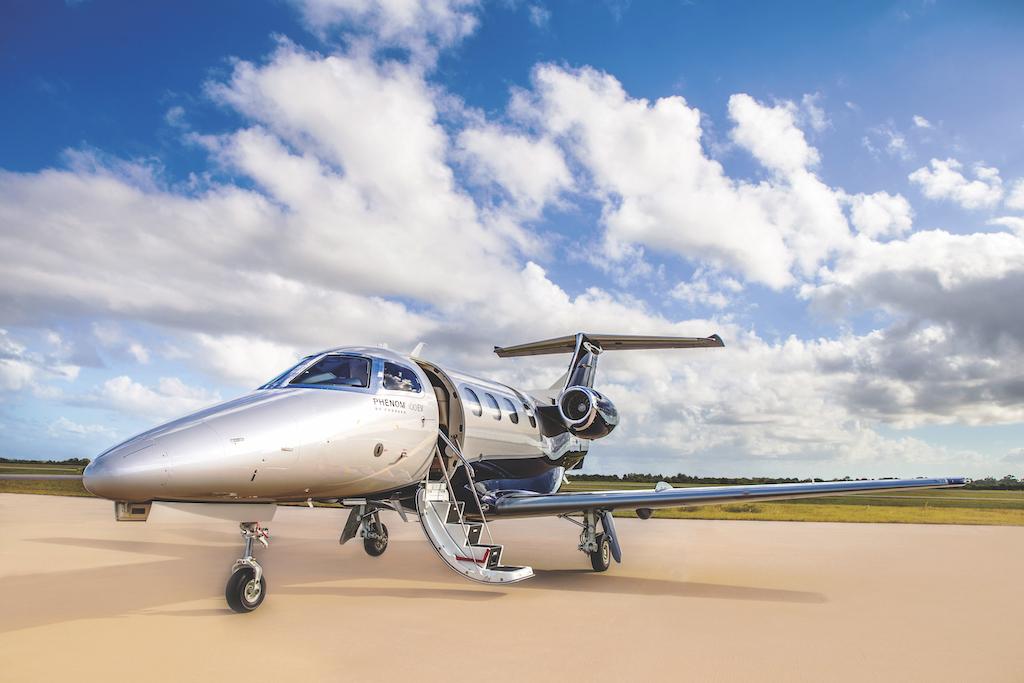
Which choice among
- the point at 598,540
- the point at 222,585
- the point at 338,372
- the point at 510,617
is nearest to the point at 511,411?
the point at 598,540

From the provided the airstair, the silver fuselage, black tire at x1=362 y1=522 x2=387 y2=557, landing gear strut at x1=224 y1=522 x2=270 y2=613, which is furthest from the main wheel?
landing gear strut at x1=224 y1=522 x2=270 y2=613

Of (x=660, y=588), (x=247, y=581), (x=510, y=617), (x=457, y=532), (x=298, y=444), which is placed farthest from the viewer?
(x=660, y=588)

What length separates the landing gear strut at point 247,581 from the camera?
777cm

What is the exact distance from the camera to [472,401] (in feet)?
37.3

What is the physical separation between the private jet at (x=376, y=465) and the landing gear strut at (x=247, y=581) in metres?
0.01

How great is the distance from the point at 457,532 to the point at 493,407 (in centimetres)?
270

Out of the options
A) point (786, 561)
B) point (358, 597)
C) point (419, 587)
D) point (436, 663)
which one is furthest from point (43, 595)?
point (786, 561)

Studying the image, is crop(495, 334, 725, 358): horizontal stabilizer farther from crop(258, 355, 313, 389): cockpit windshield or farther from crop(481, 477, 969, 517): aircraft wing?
crop(258, 355, 313, 389): cockpit windshield

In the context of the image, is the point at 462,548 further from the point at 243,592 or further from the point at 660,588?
the point at 660,588

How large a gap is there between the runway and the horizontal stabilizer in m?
5.06

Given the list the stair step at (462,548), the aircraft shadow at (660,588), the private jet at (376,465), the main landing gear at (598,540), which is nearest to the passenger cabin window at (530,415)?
the private jet at (376,465)

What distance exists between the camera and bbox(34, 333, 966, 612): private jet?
6.87 m

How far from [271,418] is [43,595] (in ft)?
14.5

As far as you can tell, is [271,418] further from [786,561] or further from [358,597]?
[786,561]
